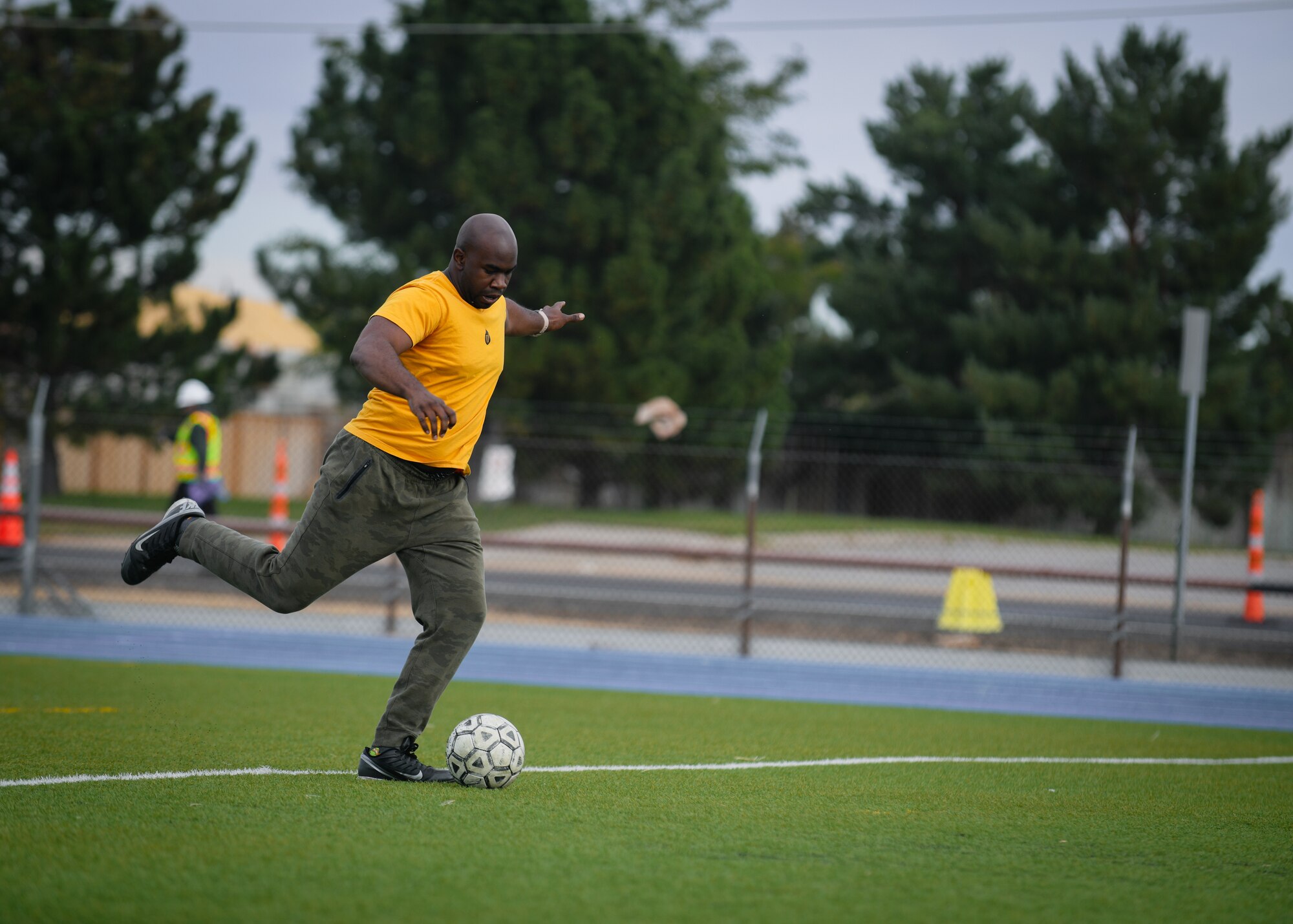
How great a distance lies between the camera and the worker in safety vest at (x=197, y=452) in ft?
34.3

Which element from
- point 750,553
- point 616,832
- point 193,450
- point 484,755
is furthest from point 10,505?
point 616,832

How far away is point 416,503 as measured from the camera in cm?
441

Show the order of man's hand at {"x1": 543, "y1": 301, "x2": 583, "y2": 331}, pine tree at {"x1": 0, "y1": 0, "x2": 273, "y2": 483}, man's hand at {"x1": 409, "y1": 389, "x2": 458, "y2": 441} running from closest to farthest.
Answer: man's hand at {"x1": 409, "y1": 389, "x2": 458, "y2": 441} → man's hand at {"x1": 543, "y1": 301, "x2": 583, "y2": 331} → pine tree at {"x1": 0, "y1": 0, "x2": 273, "y2": 483}

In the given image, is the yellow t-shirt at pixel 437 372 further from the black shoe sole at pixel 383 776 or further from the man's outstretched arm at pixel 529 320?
the black shoe sole at pixel 383 776

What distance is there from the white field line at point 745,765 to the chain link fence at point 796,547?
385 centimetres

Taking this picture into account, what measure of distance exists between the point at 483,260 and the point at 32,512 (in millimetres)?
8337

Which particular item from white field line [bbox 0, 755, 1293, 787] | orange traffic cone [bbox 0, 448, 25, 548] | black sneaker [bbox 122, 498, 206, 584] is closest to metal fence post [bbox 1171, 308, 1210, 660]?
white field line [bbox 0, 755, 1293, 787]

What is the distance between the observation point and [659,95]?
27.5 meters

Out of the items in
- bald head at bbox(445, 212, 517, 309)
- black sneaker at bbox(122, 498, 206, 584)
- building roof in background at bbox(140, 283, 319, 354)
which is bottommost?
black sneaker at bbox(122, 498, 206, 584)

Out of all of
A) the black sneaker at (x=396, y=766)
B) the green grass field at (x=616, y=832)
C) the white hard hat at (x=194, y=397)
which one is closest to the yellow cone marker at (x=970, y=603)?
the green grass field at (x=616, y=832)

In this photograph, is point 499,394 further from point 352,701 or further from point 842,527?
point 352,701

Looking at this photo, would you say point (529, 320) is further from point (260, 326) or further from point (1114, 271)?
point (260, 326)

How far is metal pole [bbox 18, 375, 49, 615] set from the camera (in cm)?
1088

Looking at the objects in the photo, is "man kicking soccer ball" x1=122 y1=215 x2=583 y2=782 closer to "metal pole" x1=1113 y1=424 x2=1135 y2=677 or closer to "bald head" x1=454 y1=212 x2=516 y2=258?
"bald head" x1=454 y1=212 x2=516 y2=258
